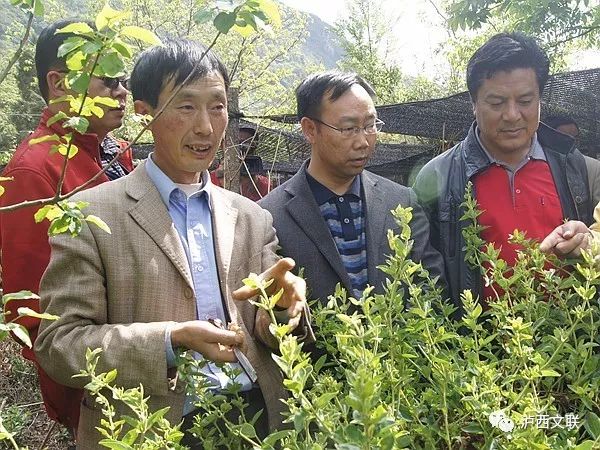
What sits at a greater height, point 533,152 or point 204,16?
point 204,16

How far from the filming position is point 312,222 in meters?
2.16

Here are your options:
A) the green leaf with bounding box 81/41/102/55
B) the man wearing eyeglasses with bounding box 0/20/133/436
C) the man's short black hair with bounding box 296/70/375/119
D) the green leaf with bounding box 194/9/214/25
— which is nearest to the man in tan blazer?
the green leaf with bounding box 194/9/214/25

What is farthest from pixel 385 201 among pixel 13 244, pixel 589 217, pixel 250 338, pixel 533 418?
pixel 533 418

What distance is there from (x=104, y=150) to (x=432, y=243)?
1.26 meters

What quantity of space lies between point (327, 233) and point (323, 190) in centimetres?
23

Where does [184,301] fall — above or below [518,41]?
below

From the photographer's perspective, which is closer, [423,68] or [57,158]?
[57,158]

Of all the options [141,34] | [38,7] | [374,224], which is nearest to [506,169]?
[374,224]

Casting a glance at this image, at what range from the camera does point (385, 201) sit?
227 centimetres

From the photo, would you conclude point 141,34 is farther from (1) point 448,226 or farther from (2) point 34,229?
(1) point 448,226

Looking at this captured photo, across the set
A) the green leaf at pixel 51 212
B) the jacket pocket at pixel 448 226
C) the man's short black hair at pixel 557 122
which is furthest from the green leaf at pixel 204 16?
the man's short black hair at pixel 557 122

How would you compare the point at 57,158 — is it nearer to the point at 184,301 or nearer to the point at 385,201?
the point at 184,301

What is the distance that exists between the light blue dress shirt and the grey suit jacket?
426 mm

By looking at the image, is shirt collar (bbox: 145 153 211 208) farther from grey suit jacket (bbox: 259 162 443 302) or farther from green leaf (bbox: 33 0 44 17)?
green leaf (bbox: 33 0 44 17)
